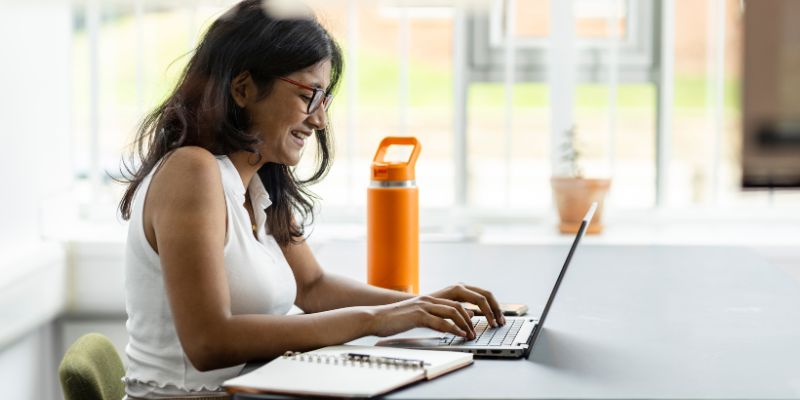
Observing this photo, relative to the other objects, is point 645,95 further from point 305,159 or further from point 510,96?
point 305,159

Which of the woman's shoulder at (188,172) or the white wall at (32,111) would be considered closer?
the woman's shoulder at (188,172)

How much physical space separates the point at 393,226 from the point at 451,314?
462 millimetres

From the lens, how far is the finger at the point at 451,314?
1719 millimetres

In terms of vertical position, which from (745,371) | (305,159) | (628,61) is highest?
(628,61)

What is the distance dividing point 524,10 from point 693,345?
205 cm

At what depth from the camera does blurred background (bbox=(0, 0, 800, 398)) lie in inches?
139

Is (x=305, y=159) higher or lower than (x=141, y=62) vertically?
lower

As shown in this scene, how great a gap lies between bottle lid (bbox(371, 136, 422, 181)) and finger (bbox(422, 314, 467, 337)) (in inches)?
19.7

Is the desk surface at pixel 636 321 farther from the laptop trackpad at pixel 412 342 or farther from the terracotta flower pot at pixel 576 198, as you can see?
the terracotta flower pot at pixel 576 198

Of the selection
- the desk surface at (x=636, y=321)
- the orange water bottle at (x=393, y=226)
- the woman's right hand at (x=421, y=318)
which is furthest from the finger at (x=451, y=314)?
the orange water bottle at (x=393, y=226)

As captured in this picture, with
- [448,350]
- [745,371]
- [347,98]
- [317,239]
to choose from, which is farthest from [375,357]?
[347,98]

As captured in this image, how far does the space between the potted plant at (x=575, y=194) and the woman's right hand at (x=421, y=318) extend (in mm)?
1697

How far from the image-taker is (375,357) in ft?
5.07

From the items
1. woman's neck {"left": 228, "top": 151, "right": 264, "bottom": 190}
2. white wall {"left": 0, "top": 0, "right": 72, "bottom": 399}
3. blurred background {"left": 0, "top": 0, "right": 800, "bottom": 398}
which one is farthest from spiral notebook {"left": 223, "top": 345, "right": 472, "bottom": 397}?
blurred background {"left": 0, "top": 0, "right": 800, "bottom": 398}
